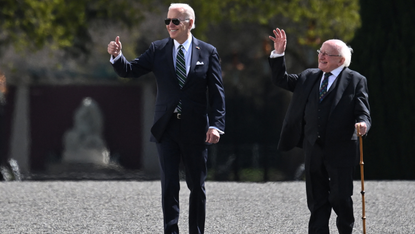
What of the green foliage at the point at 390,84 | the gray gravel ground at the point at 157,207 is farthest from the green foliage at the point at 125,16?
the gray gravel ground at the point at 157,207

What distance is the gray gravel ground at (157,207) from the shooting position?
600 cm

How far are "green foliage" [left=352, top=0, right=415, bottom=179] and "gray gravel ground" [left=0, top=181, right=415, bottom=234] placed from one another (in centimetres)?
87

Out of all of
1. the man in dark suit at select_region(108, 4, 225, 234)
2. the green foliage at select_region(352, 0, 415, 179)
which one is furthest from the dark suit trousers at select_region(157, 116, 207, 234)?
the green foliage at select_region(352, 0, 415, 179)

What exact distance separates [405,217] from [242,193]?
2.24m

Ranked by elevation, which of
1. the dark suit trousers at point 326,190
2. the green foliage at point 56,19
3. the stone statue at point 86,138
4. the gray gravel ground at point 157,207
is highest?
the green foliage at point 56,19

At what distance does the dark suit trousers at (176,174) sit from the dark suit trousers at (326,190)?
77cm

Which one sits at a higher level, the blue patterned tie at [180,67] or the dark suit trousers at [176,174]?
the blue patterned tie at [180,67]

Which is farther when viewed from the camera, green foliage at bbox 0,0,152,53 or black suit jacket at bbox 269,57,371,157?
green foliage at bbox 0,0,152,53

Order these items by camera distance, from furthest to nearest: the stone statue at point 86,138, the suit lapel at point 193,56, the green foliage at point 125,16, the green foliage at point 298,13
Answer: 1. the stone statue at point 86,138
2. the green foliage at point 298,13
3. the green foliage at point 125,16
4. the suit lapel at point 193,56

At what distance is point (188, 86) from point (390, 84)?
230 inches

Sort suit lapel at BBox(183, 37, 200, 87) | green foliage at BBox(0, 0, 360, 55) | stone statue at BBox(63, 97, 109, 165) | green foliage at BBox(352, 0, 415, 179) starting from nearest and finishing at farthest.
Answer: suit lapel at BBox(183, 37, 200, 87) < green foliage at BBox(352, 0, 415, 179) < green foliage at BBox(0, 0, 360, 55) < stone statue at BBox(63, 97, 109, 165)

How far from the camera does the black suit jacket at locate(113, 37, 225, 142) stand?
478 centimetres

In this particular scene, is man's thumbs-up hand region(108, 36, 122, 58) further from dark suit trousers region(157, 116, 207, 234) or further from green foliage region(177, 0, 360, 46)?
green foliage region(177, 0, 360, 46)

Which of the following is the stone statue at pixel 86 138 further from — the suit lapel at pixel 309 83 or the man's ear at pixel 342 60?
the man's ear at pixel 342 60
